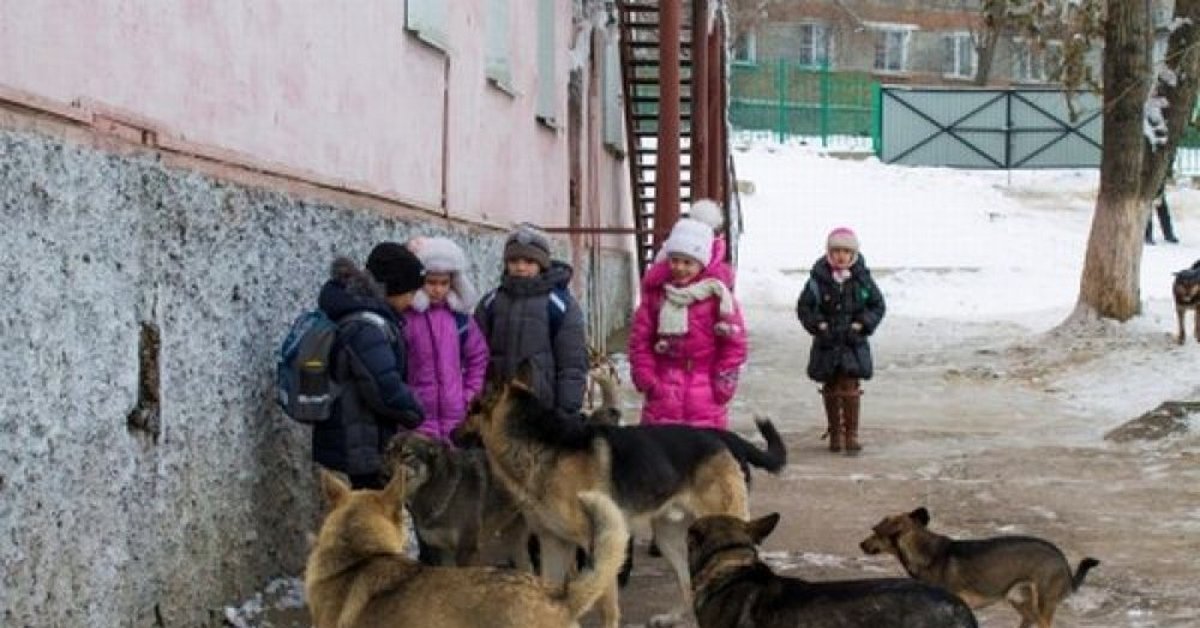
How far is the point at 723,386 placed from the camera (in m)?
8.40

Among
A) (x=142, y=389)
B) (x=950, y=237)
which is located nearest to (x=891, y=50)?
(x=950, y=237)

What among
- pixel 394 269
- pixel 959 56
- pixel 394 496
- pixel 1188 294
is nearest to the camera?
pixel 394 496

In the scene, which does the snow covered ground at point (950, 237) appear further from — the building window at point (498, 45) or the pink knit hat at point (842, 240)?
the building window at point (498, 45)

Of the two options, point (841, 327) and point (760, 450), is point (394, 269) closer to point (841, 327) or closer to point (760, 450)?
point (760, 450)

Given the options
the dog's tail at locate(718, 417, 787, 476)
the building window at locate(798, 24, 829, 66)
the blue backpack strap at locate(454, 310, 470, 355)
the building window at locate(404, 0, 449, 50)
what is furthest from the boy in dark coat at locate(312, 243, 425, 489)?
the building window at locate(798, 24, 829, 66)

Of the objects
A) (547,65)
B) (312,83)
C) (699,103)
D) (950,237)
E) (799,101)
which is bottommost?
(950,237)

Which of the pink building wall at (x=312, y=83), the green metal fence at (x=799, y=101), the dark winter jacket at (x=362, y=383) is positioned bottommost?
the dark winter jacket at (x=362, y=383)

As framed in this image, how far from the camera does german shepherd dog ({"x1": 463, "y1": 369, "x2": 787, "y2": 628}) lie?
6.65 meters

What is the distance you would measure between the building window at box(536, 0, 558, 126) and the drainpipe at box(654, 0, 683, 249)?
1.62 m

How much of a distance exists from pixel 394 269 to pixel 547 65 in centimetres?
969

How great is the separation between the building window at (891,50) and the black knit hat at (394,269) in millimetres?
60672

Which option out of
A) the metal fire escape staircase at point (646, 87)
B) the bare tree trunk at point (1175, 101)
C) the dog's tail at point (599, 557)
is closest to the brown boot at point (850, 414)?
the metal fire escape staircase at point (646, 87)

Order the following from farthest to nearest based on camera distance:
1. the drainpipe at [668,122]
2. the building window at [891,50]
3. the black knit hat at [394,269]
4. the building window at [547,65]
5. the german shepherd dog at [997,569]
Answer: the building window at [891,50] → the building window at [547,65] → the drainpipe at [668,122] → the black knit hat at [394,269] → the german shepherd dog at [997,569]

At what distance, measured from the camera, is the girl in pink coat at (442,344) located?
7.19 metres
